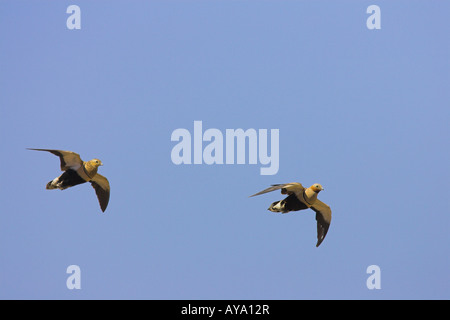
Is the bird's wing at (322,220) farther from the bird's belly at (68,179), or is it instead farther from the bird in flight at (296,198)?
the bird's belly at (68,179)

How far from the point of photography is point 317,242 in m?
18.0

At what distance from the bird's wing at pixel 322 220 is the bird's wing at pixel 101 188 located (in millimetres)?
4567

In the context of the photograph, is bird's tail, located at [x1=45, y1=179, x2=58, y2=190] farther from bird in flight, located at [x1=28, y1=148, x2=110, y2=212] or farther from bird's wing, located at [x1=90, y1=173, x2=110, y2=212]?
bird's wing, located at [x1=90, y1=173, x2=110, y2=212]

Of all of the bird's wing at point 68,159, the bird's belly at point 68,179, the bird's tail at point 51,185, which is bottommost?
the bird's tail at point 51,185

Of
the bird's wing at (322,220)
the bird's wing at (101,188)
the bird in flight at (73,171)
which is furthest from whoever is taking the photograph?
the bird's wing at (322,220)

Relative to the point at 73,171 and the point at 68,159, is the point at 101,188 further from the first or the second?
the point at 68,159

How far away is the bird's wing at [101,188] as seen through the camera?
690 inches

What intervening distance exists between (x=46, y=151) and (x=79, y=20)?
13.6ft

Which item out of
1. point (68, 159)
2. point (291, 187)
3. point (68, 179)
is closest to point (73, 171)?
point (68, 179)

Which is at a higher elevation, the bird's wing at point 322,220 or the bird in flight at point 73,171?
the bird in flight at point 73,171

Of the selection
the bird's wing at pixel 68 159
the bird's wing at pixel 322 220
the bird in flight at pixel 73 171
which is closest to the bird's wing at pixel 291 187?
the bird's wing at pixel 322 220

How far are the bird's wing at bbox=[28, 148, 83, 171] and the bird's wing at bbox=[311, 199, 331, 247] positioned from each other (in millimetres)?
5228

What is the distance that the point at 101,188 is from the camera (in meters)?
17.7

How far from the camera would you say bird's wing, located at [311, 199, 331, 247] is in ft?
58.8
